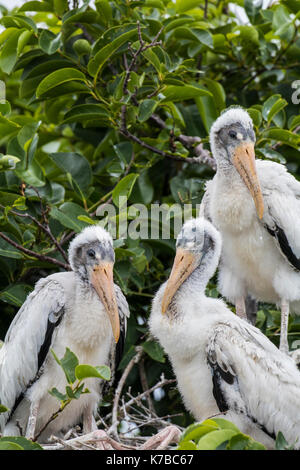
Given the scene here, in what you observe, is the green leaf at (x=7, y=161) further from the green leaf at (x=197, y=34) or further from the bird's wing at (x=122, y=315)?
the green leaf at (x=197, y=34)

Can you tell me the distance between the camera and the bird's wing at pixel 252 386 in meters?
5.80

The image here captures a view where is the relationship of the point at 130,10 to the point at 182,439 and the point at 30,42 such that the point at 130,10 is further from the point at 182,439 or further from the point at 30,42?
the point at 182,439

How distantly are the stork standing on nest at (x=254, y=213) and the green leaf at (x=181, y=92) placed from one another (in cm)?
25

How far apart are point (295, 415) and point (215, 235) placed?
4.28 feet

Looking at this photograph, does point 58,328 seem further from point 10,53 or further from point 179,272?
point 10,53

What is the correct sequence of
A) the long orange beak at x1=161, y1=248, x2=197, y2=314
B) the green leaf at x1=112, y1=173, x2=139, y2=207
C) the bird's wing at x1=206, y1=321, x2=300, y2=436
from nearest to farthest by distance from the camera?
the bird's wing at x1=206, y1=321, x2=300, y2=436
the long orange beak at x1=161, y1=248, x2=197, y2=314
the green leaf at x1=112, y1=173, x2=139, y2=207

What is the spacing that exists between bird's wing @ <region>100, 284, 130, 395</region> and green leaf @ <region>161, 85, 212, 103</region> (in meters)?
1.44

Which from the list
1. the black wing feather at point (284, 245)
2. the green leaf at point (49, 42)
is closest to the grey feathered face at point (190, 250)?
the black wing feather at point (284, 245)

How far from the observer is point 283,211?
21.2 feet

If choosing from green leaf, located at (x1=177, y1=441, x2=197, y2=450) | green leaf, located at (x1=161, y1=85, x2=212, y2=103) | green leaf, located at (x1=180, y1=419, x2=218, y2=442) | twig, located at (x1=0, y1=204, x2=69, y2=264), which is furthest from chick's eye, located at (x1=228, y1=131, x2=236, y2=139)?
green leaf, located at (x1=177, y1=441, x2=197, y2=450)

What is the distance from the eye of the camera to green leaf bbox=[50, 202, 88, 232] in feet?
21.6

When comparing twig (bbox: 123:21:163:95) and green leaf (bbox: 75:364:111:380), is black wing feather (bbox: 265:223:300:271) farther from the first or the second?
green leaf (bbox: 75:364:111:380)

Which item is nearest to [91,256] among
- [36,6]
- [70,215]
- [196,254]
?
[70,215]

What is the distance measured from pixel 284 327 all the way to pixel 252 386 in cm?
93
